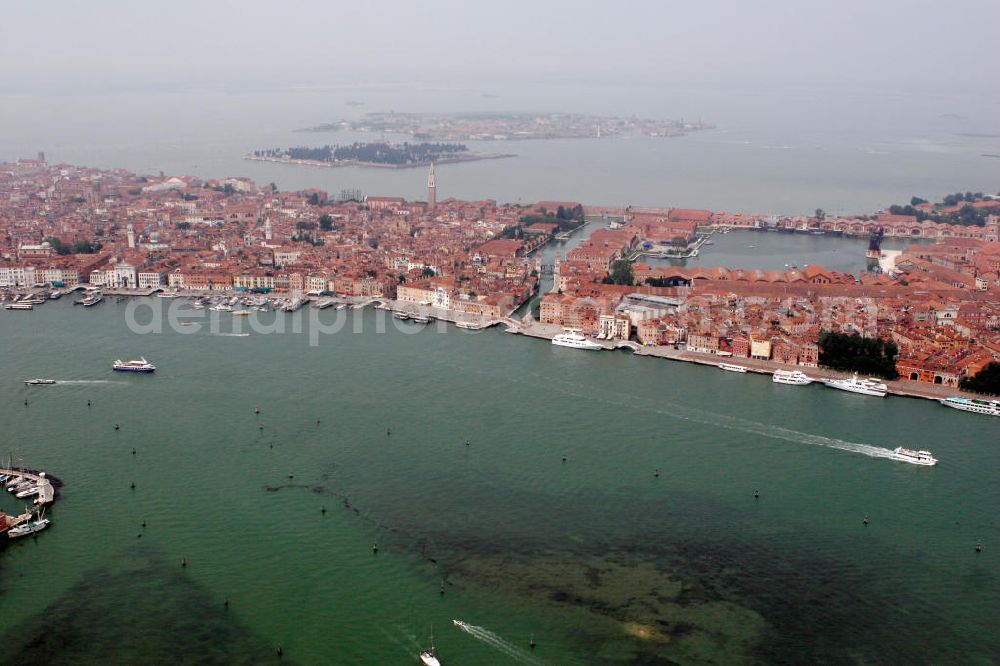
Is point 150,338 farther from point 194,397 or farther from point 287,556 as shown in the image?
point 287,556

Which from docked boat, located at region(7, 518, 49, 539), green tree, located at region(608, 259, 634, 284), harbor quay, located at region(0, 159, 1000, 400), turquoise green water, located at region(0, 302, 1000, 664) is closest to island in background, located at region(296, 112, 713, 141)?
harbor quay, located at region(0, 159, 1000, 400)

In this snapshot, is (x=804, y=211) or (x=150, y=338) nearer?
(x=150, y=338)

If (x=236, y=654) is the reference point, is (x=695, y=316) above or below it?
above

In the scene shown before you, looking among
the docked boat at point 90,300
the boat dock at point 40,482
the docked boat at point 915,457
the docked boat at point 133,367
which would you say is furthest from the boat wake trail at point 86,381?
the docked boat at point 915,457

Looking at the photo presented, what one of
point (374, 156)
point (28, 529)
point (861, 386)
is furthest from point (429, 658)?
point (374, 156)

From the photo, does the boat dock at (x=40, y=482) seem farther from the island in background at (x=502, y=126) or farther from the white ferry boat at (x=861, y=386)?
the island in background at (x=502, y=126)

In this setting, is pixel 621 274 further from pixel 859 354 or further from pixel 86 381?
pixel 86 381

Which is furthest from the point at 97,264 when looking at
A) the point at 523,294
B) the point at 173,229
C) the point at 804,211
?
the point at 804,211
